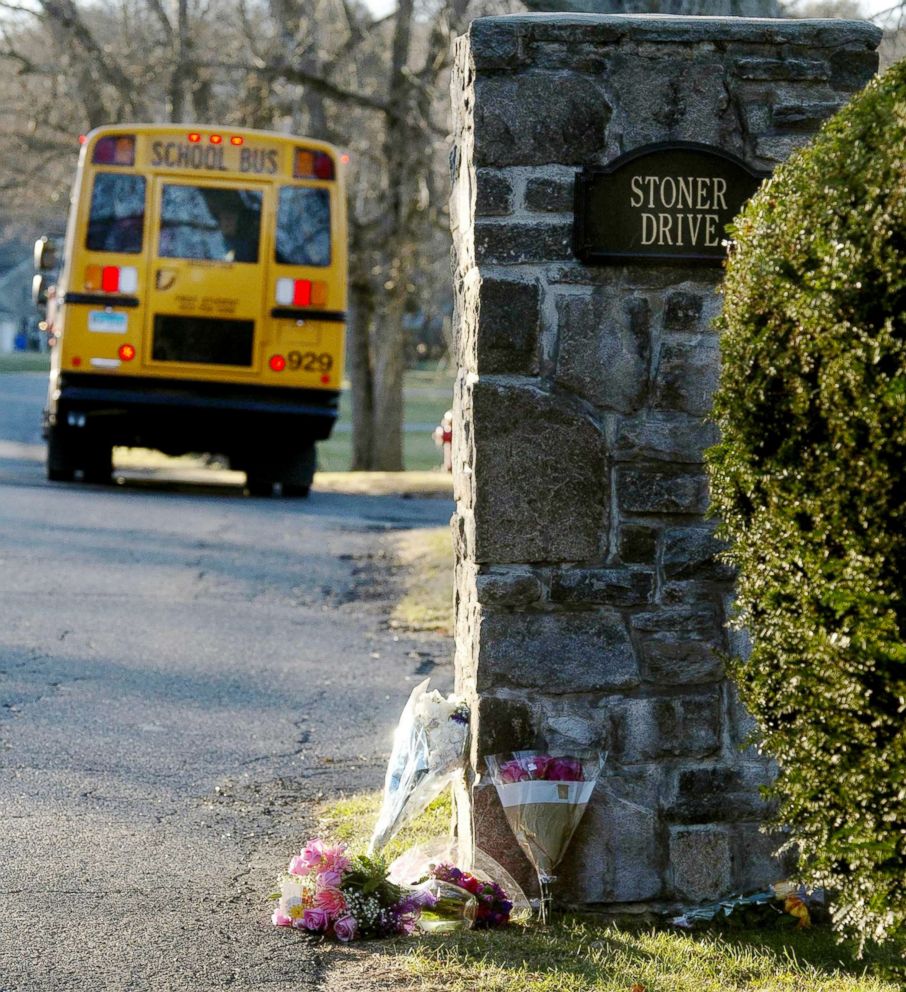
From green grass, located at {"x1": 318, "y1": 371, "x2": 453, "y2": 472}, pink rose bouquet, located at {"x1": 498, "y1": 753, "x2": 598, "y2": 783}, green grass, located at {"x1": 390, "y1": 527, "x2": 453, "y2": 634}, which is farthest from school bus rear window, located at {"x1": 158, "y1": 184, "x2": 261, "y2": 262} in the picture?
green grass, located at {"x1": 318, "y1": 371, "x2": 453, "y2": 472}

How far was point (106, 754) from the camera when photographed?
253 inches

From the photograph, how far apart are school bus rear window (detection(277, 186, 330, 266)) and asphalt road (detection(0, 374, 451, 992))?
2660 mm

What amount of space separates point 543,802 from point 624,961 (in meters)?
0.51

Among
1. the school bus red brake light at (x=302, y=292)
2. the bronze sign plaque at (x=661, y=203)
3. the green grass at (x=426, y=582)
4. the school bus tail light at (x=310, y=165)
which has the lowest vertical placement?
the green grass at (x=426, y=582)

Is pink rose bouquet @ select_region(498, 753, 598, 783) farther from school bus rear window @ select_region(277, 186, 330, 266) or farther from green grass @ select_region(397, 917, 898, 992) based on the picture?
school bus rear window @ select_region(277, 186, 330, 266)

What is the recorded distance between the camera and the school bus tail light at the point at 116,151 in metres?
15.2

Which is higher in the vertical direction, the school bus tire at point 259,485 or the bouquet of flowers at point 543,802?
the school bus tire at point 259,485

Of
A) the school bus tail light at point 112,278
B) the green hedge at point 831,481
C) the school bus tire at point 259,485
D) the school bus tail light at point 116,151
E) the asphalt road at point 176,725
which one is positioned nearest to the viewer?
the green hedge at point 831,481

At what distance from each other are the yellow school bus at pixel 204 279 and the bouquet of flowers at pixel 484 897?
36.0 feet

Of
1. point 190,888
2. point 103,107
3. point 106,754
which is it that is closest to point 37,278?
point 103,107

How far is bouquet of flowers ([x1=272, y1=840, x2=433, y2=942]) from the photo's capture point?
4.34 meters

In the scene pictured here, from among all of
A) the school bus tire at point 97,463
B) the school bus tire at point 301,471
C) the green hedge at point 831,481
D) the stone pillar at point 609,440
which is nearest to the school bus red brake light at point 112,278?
the school bus tire at point 97,463

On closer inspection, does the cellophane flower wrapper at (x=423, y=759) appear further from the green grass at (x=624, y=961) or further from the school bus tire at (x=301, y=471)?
the school bus tire at (x=301, y=471)

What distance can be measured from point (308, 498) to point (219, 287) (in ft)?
9.21
